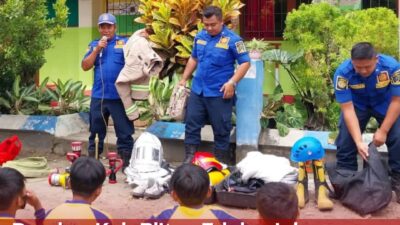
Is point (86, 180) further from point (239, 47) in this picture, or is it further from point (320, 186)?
point (239, 47)

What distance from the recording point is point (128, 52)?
20.5ft

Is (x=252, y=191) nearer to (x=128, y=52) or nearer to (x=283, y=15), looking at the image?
(x=128, y=52)

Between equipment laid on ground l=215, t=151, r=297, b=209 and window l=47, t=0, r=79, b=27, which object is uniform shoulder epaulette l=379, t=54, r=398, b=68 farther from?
window l=47, t=0, r=79, b=27

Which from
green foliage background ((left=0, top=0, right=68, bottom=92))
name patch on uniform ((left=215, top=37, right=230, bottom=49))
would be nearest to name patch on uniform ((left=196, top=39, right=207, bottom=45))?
name patch on uniform ((left=215, top=37, right=230, bottom=49))

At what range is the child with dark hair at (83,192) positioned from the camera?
308cm

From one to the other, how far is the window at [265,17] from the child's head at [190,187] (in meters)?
6.99

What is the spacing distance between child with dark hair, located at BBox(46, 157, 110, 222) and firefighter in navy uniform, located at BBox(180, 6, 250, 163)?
278 cm

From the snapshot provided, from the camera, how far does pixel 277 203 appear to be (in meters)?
2.86

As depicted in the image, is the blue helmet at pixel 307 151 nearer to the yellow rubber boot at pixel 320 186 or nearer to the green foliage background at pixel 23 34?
Result: the yellow rubber boot at pixel 320 186

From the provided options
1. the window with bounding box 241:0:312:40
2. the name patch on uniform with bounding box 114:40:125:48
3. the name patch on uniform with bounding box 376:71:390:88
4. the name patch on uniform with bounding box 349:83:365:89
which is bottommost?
the name patch on uniform with bounding box 349:83:365:89

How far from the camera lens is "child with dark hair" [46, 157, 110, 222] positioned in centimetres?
308

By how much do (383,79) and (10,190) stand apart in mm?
3317

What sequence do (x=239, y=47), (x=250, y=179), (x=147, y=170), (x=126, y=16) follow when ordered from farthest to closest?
(x=126, y=16) → (x=239, y=47) → (x=147, y=170) → (x=250, y=179)

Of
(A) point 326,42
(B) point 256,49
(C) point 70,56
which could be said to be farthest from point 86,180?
(C) point 70,56
